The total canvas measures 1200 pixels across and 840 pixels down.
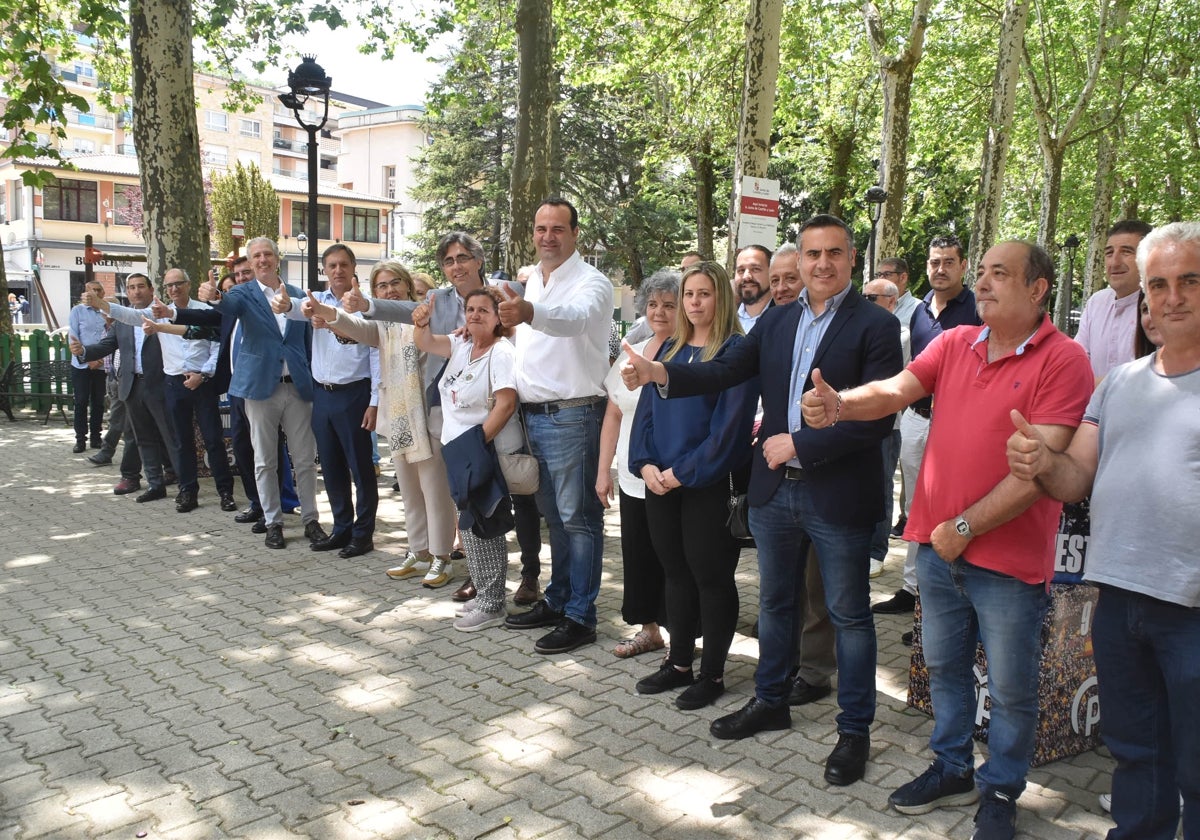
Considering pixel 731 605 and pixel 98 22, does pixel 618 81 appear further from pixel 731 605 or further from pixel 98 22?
pixel 731 605

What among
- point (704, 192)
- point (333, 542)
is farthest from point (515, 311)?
point (704, 192)

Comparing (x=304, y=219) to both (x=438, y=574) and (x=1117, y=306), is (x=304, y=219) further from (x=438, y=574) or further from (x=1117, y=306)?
(x=1117, y=306)

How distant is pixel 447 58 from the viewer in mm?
36812

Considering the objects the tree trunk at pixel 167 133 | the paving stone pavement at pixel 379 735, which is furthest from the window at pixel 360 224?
the paving stone pavement at pixel 379 735

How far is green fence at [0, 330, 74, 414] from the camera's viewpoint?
1641cm

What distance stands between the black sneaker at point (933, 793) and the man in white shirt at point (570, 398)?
2.25 m

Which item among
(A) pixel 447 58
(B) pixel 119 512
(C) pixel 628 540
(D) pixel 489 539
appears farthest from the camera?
(A) pixel 447 58

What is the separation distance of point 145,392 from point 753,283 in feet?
22.3

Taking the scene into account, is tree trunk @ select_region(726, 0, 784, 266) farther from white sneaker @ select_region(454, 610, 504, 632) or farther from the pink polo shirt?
the pink polo shirt

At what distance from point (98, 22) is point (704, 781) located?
41.2 ft

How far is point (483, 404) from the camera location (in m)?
5.85

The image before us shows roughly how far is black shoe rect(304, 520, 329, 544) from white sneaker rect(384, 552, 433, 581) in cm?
100

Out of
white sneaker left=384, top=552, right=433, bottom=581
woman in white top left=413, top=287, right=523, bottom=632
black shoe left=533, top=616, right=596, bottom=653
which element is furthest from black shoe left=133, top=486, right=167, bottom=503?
black shoe left=533, top=616, right=596, bottom=653

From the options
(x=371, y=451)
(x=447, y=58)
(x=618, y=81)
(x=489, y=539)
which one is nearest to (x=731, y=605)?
(x=489, y=539)
